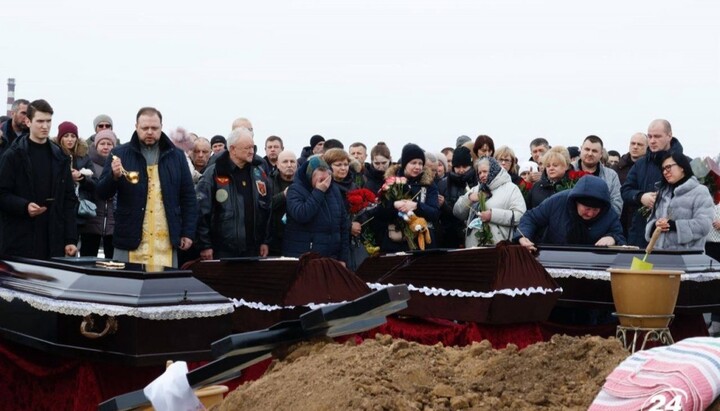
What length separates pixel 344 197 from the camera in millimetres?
8758

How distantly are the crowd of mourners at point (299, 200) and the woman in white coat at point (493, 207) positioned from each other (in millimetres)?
12

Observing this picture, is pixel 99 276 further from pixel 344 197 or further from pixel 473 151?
pixel 473 151

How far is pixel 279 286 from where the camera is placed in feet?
21.6

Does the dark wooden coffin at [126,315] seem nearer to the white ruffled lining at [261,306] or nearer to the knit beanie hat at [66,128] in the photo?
the white ruffled lining at [261,306]

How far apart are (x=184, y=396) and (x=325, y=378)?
47cm

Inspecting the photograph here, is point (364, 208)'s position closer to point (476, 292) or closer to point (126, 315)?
point (476, 292)

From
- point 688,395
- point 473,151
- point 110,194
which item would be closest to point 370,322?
point 688,395

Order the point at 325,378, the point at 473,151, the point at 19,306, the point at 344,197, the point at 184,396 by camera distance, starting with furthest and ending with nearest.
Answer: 1. the point at 473,151
2. the point at 344,197
3. the point at 19,306
4. the point at 184,396
5. the point at 325,378

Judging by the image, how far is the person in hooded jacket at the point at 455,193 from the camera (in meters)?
9.82

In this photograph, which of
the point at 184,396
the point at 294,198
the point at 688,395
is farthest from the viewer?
the point at 294,198

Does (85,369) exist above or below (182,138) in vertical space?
below

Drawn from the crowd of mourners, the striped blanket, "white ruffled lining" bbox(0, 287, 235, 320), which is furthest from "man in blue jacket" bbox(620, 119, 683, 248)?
the striped blanket

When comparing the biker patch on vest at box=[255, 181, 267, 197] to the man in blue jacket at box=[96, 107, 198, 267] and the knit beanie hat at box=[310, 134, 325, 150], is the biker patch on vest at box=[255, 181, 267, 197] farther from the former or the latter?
the knit beanie hat at box=[310, 134, 325, 150]

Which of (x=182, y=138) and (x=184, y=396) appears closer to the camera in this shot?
(x=184, y=396)
